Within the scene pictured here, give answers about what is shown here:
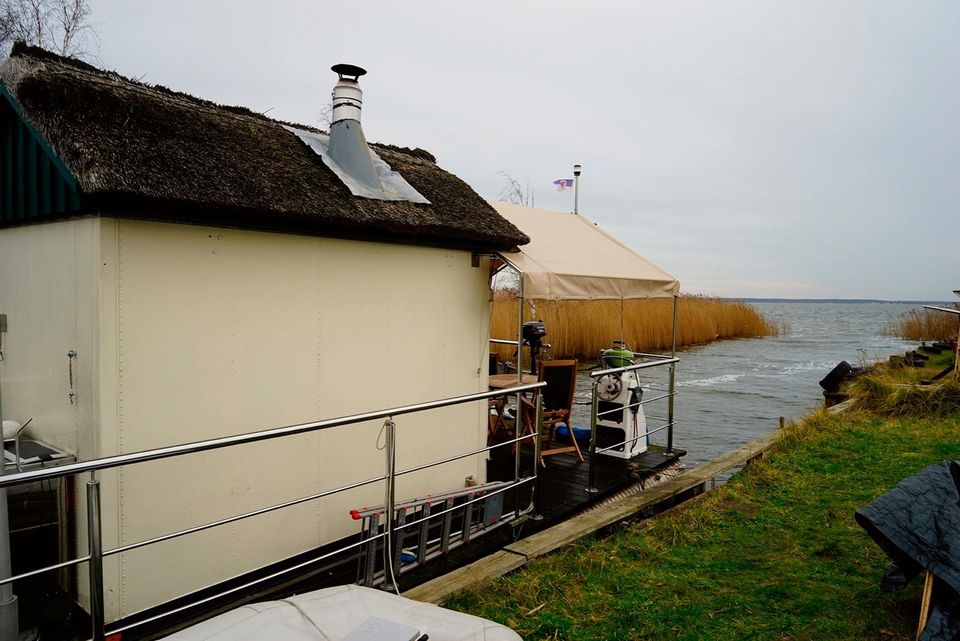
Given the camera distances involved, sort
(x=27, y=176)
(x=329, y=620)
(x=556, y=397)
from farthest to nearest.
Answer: (x=556, y=397) → (x=27, y=176) → (x=329, y=620)

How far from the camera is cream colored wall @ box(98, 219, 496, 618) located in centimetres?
386

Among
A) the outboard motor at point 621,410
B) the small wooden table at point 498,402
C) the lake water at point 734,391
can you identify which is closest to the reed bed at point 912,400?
the lake water at point 734,391

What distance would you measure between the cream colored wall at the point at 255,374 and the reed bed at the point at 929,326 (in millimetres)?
26480

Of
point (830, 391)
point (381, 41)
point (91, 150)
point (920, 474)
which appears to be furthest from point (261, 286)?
point (830, 391)

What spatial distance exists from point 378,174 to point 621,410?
13.0 ft

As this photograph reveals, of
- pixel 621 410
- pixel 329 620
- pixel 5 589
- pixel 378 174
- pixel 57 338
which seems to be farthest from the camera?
pixel 621 410

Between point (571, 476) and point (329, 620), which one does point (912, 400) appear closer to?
point (571, 476)

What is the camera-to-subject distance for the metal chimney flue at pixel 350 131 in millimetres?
5531

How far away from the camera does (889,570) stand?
3.74 m

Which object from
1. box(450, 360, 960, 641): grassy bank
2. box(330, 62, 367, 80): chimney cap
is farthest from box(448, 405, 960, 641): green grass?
box(330, 62, 367, 80): chimney cap

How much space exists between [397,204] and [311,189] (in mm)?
810

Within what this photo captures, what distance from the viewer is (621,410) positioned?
24.8 feet

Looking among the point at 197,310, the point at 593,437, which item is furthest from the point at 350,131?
the point at 593,437

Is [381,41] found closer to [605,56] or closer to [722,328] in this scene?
[605,56]
